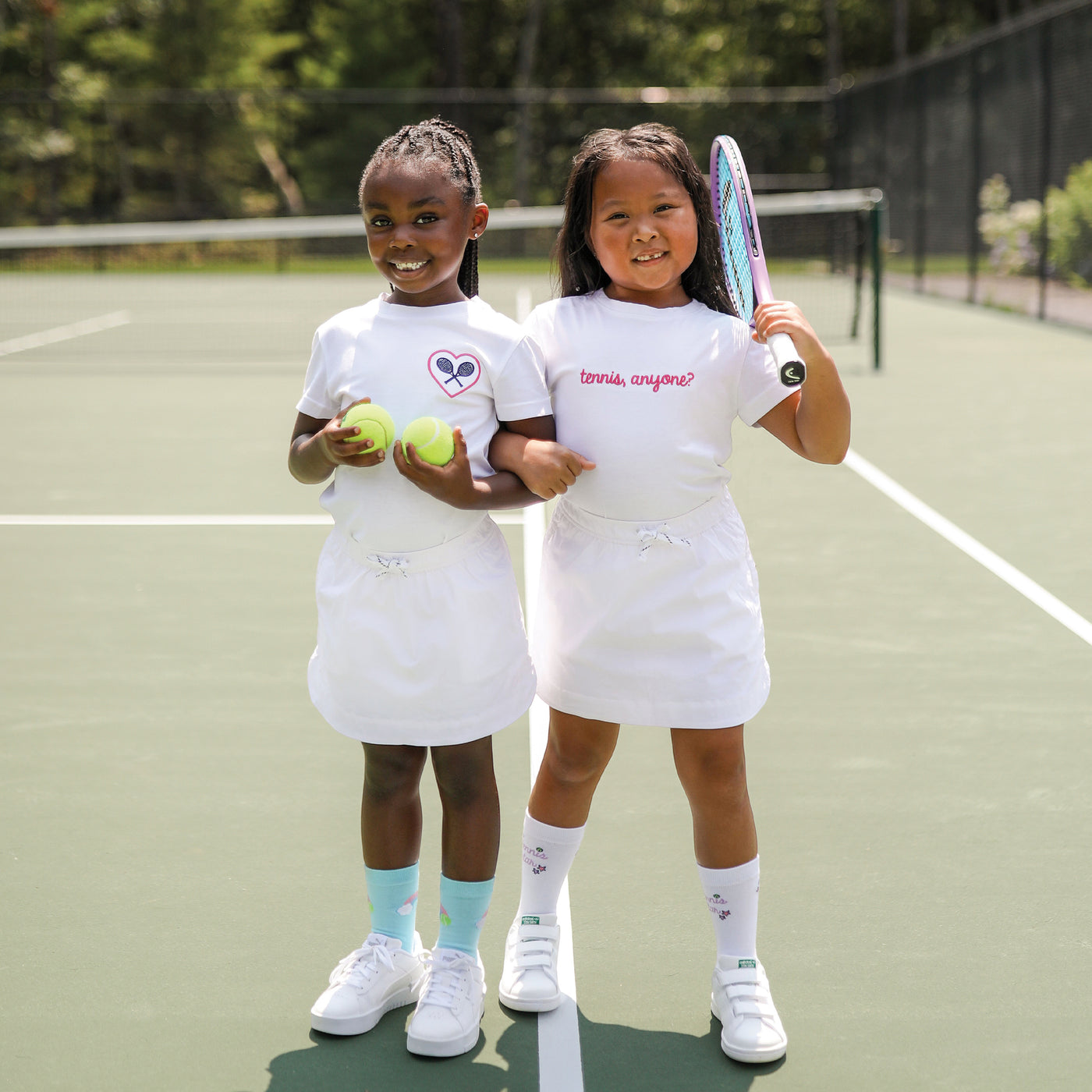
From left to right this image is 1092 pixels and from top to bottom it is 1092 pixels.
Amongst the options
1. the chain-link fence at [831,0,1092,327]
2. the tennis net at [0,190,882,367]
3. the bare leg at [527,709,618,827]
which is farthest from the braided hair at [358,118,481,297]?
the chain-link fence at [831,0,1092,327]

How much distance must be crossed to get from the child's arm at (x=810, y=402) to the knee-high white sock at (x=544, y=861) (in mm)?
757

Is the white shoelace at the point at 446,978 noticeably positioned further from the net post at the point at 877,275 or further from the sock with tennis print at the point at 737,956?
the net post at the point at 877,275

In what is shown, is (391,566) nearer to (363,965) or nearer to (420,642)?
(420,642)

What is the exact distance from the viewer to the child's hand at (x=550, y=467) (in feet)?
7.39

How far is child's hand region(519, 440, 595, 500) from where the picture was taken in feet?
7.39

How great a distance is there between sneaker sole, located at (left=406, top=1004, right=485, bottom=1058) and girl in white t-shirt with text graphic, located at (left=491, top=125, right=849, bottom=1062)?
15 cm

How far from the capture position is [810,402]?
229 cm

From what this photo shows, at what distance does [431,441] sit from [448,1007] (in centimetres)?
90

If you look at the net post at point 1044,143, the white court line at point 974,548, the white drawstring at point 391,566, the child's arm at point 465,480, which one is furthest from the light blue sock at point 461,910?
the net post at point 1044,143

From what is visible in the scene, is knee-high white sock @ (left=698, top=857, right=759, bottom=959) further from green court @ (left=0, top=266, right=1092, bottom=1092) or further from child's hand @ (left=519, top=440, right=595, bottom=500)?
child's hand @ (left=519, top=440, right=595, bottom=500)

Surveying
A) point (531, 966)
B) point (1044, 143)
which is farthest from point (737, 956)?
point (1044, 143)

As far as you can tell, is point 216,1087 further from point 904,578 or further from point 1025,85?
point 1025,85

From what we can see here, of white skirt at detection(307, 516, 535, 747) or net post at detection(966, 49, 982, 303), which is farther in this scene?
net post at detection(966, 49, 982, 303)

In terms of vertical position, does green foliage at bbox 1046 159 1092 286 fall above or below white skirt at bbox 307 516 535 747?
above
